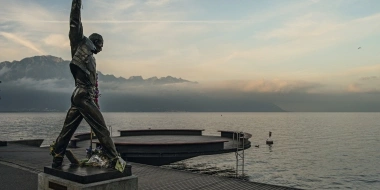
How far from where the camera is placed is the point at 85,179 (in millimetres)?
6160

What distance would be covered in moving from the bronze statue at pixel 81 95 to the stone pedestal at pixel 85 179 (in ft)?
0.88

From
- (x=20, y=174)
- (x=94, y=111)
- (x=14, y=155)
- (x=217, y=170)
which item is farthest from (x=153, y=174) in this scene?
(x=217, y=170)

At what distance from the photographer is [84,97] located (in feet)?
23.2

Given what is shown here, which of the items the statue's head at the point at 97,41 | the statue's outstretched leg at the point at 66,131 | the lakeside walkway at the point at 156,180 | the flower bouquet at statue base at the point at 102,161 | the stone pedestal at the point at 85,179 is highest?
the statue's head at the point at 97,41

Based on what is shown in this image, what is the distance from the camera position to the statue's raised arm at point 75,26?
7023 mm

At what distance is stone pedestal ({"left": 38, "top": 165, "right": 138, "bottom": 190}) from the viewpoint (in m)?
6.20

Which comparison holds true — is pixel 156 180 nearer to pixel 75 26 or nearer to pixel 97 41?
pixel 97 41

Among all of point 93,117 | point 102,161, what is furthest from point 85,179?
point 93,117

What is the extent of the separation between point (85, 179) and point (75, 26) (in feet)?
11.0

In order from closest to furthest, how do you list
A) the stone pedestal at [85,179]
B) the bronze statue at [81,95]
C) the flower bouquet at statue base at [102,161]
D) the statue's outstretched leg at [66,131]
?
the stone pedestal at [85,179], the flower bouquet at statue base at [102,161], the bronze statue at [81,95], the statue's outstretched leg at [66,131]

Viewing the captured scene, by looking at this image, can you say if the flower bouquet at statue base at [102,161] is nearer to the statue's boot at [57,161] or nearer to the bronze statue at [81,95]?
the bronze statue at [81,95]

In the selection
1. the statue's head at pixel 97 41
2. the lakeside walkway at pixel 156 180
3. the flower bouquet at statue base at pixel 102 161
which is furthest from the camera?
the lakeside walkway at pixel 156 180

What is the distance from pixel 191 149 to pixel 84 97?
40.9 feet

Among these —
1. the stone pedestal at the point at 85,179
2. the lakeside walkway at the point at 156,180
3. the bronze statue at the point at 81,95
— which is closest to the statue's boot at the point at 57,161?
the bronze statue at the point at 81,95
